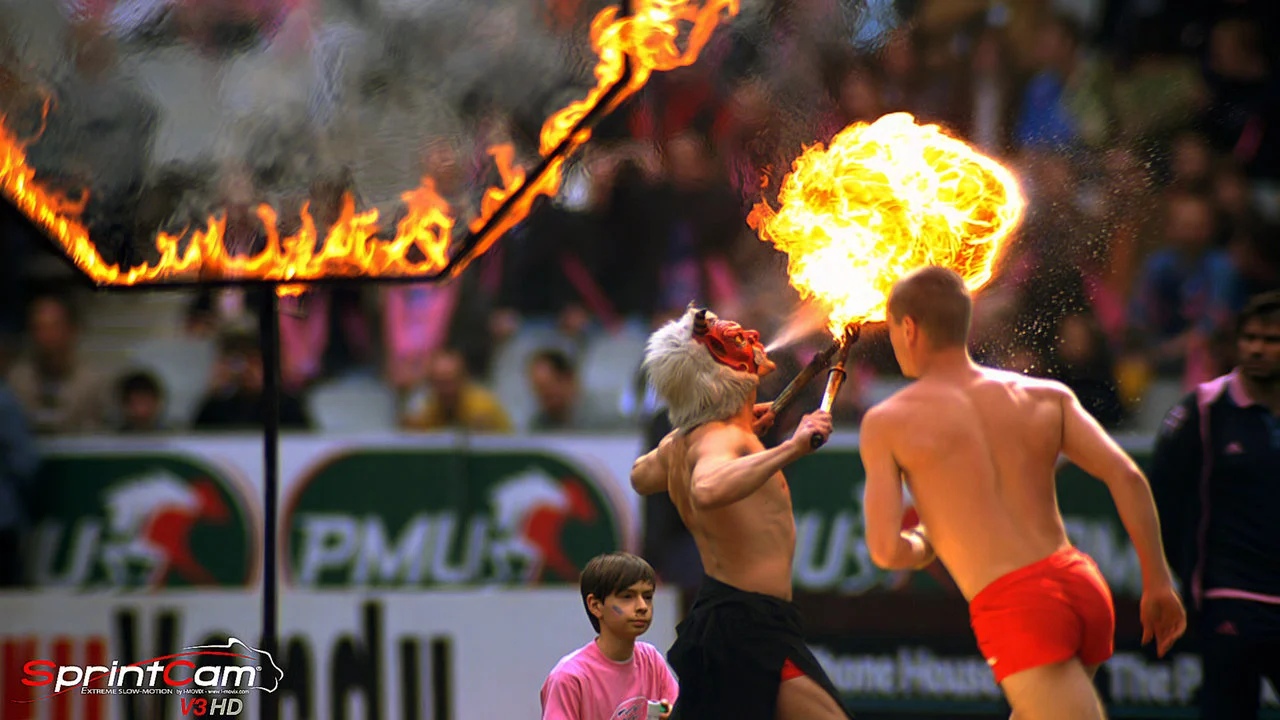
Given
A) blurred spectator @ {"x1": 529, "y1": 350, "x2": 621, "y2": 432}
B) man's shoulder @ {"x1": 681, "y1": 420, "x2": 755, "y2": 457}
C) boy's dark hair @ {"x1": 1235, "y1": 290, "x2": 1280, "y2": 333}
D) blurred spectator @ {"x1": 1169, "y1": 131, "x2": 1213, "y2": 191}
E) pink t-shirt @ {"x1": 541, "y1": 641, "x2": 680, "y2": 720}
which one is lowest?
pink t-shirt @ {"x1": 541, "y1": 641, "x2": 680, "y2": 720}

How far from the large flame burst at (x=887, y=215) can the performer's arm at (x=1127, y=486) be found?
2.65 feet

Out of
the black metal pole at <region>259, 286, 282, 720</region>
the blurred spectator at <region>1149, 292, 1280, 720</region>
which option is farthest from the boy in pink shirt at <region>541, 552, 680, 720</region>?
the blurred spectator at <region>1149, 292, 1280, 720</region>

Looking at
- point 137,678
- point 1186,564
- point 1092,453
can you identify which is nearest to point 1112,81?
point 1186,564

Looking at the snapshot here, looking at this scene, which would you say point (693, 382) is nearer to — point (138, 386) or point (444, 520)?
point (444, 520)

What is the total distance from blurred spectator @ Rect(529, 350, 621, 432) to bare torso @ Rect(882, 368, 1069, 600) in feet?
10.5

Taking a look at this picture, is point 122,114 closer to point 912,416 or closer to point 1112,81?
point 912,416

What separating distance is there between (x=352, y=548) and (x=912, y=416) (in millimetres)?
3623

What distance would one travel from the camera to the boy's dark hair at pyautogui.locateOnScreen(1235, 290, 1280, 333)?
4.69m

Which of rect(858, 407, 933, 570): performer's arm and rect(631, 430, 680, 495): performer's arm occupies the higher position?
rect(631, 430, 680, 495): performer's arm

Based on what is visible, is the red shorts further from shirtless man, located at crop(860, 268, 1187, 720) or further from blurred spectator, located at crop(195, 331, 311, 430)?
blurred spectator, located at crop(195, 331, 311, 430)

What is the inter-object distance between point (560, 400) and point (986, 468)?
353cm

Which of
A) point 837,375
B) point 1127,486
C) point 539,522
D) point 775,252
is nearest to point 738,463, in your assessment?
point 837,375

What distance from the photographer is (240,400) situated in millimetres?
6926

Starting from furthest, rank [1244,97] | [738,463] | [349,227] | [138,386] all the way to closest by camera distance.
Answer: [138,386], [1244,97], [349,227], [738,463]
